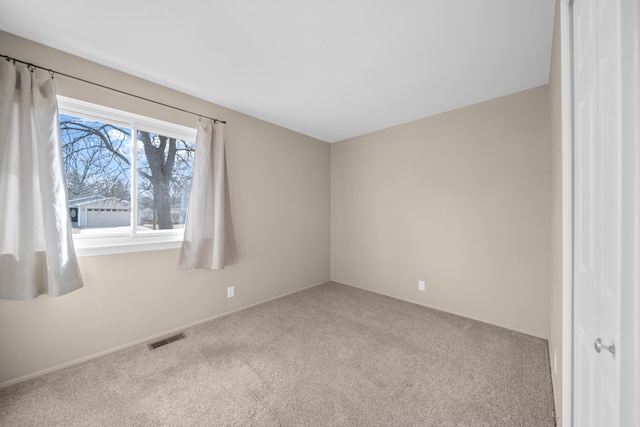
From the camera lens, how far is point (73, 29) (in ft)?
5.50

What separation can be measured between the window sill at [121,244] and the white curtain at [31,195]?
0.51ft

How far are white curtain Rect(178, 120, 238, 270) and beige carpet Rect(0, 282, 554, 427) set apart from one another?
701mm

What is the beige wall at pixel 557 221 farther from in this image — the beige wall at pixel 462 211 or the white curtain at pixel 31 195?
the white curtain at pixel 31 195

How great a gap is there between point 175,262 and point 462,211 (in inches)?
120

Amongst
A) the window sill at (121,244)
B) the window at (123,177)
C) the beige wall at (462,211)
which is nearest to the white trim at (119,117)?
the window at (123,177)

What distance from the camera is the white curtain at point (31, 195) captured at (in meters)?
1.64

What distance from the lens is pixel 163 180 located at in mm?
2484
